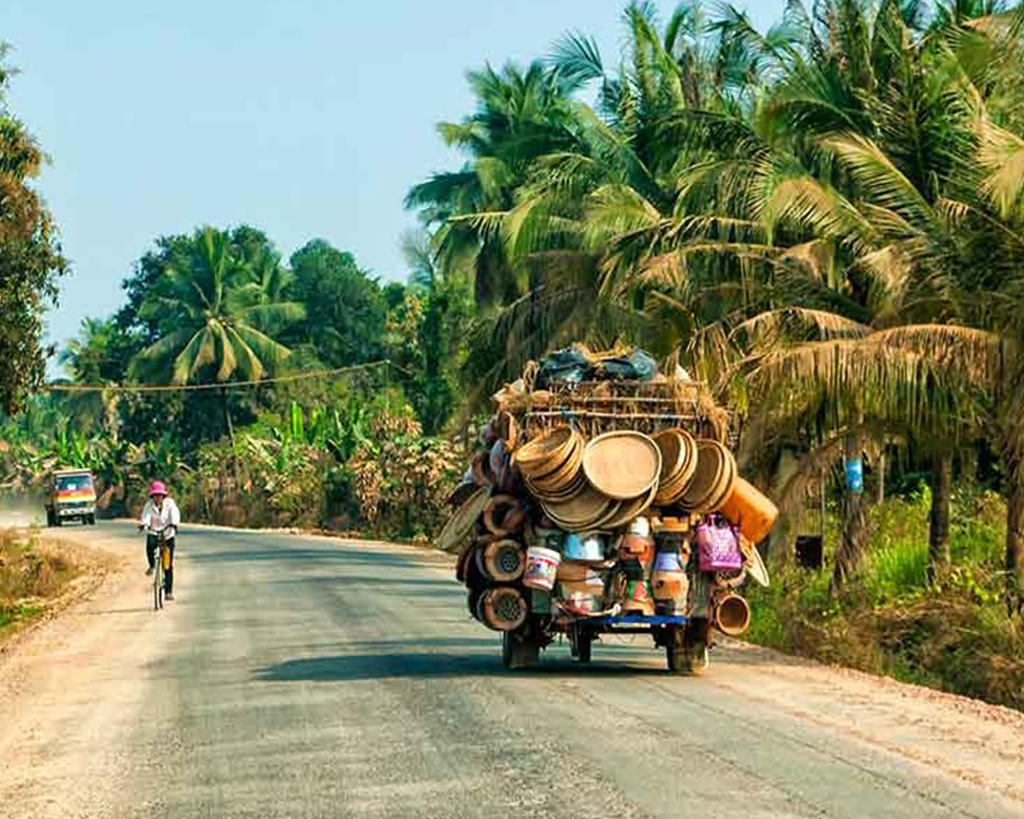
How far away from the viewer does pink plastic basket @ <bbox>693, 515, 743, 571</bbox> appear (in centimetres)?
1531

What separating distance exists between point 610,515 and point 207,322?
63291 millimetres

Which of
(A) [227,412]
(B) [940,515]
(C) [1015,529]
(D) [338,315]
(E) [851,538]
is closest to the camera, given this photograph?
(C) [1015,529]

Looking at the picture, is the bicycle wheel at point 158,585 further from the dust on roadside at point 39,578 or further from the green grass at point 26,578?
the green grass at point 26,578

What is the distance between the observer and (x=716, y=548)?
15344 millimetres

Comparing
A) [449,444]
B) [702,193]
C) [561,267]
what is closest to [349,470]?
[449,444]

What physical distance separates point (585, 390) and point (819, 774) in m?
6.17

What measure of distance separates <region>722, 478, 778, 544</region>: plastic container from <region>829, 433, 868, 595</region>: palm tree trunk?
5.40m

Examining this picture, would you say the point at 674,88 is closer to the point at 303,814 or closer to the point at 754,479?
the point at 754,479

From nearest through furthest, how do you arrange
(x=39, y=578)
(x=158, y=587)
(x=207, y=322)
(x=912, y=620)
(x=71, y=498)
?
(x=912, y=620)
(x=158, y=587)
(x=39, y=578)
(x=71, y=498)
(x=207, y=322)

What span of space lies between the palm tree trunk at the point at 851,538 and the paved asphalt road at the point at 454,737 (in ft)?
10.5

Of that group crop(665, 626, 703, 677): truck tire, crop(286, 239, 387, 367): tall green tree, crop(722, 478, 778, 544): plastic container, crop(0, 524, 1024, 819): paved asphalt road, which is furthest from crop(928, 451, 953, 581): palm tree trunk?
crop(286, 239, 387, 367): tall green tree

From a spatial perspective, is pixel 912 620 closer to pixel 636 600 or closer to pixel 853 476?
pixel 853 476

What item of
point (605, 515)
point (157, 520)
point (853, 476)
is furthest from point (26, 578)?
point (605, 515)

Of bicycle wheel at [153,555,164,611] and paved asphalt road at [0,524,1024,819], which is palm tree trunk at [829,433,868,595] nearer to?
paved asphalt road at [0,524,1024,819]
